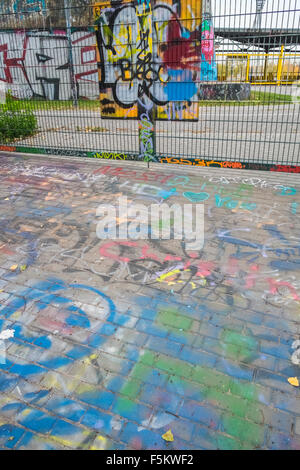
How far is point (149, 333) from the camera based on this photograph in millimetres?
2992

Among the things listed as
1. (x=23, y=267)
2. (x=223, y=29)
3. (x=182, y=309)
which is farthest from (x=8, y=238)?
(x=223, y=29)

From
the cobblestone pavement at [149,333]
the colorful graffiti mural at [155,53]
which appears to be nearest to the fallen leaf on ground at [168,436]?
the cobblestone pavement at [149,333]

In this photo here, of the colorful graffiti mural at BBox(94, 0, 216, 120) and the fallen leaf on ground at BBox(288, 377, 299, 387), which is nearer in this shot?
the fallen leaf on ground at BBox(288, 377, 299, 387)

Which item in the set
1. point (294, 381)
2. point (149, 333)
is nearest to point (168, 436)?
point (149, 333)

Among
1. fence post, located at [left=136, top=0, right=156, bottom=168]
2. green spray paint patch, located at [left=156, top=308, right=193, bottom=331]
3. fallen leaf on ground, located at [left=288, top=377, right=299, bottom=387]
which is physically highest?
fence post, located at [left=136, top=0, right=156, bottom=168]

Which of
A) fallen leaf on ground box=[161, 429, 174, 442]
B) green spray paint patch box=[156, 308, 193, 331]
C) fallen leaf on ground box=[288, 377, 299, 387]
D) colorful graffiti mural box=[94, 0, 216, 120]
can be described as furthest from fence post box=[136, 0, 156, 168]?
fallen leaf on ground box=[161, 429, 174, 442]

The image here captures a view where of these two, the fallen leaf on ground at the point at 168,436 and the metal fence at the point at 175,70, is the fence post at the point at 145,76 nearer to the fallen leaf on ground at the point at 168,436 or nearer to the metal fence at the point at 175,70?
the metal fence at the point at 175,70

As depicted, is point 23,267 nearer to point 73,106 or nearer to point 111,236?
point 111,236

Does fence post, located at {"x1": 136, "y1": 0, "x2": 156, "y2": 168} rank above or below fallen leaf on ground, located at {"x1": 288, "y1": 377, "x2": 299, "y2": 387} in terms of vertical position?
above

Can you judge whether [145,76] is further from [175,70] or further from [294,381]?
[294,381]

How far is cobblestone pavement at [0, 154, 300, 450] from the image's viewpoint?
225cm

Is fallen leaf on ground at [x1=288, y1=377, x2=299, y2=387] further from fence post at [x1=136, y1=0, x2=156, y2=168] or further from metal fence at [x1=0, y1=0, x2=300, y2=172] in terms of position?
fence post at [x1=136, y1=0, x2=156, y2=168]
